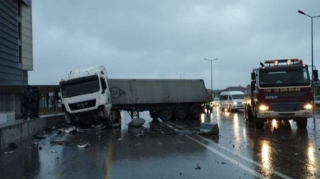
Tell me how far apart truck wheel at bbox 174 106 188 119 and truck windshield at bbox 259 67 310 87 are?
43.6 ft

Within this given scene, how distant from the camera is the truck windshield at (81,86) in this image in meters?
22.2

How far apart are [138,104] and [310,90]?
47.1 ft

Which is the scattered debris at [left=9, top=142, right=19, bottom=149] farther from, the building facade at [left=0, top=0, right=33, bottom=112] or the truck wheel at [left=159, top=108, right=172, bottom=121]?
the building facade at [left=0, top=0, right=33, bottom=112]

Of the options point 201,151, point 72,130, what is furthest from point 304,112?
point 72,130

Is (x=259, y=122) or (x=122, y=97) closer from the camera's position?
(x=259, y=122)

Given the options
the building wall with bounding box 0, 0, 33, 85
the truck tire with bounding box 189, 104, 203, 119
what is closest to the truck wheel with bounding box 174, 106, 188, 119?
the truck tire with bounding box 189, 104, 203, 119

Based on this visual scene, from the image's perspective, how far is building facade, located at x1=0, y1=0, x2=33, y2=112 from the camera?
46.8 meters

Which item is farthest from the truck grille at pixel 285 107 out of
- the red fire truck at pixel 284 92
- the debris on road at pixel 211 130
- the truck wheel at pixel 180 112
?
the truck wheel at pixel 180 112

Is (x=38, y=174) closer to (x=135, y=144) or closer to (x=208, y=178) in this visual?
(x=208, y=178)

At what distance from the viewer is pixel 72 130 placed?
20969 millimetres

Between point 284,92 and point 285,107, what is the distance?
668 mm

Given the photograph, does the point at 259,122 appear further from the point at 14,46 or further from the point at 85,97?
the point at 14,46

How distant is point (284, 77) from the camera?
733 inches

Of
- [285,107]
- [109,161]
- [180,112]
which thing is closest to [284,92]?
[285,107]
